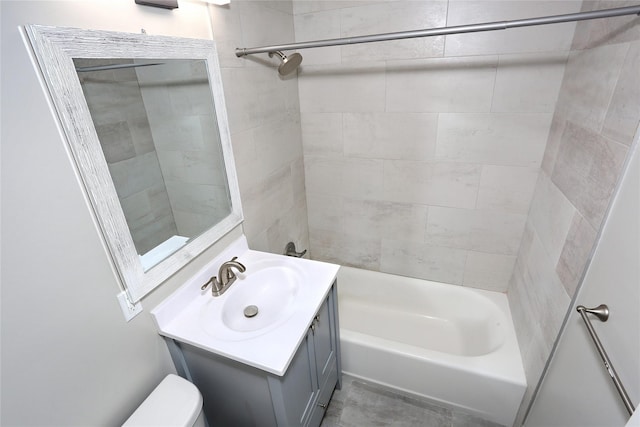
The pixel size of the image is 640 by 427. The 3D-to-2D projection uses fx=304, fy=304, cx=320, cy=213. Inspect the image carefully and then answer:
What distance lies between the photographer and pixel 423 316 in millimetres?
2230

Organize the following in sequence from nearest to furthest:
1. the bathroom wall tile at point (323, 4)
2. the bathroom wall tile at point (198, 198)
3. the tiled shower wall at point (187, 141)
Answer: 1. the tiled shower wall at point (187, 141)
2. the bathroom wall tile at point (198, 198)
3. the bathroom wall tile at point (323, 4)

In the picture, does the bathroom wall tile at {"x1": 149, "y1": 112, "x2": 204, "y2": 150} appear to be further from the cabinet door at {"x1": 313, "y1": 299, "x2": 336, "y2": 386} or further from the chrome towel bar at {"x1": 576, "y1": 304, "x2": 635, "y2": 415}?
the chrome towel bar at {"x1": 576, "y1": 304, "x2": 635, "y2": 415}

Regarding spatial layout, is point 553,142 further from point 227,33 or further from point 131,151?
point 131,151

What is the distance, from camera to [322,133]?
2088 mm

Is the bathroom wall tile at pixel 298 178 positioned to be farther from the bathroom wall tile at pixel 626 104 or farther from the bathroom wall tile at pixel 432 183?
the bathroom wall tile at pixel 626 104

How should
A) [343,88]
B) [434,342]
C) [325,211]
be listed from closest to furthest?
[343,88] < [434,342] < [325,211]

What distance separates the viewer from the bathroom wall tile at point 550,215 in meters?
1.28

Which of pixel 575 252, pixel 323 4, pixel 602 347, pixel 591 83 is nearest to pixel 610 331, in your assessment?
pixel 602 347

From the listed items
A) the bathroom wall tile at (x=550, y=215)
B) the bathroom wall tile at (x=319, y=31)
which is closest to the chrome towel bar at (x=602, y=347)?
the bathroom wall tile at (x=550, y=215)

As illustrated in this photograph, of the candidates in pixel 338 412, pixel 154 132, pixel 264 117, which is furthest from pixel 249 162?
pixel 338 412

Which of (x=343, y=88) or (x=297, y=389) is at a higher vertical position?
(x=343, y=88)

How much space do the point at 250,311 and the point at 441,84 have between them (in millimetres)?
Answer: 1567

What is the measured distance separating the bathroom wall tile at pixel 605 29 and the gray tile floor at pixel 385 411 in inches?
72.4

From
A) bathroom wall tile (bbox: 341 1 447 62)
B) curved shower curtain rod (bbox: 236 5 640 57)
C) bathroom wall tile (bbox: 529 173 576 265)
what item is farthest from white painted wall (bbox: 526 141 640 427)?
bathroom wall tile (bbox: 341 1 447 62)
